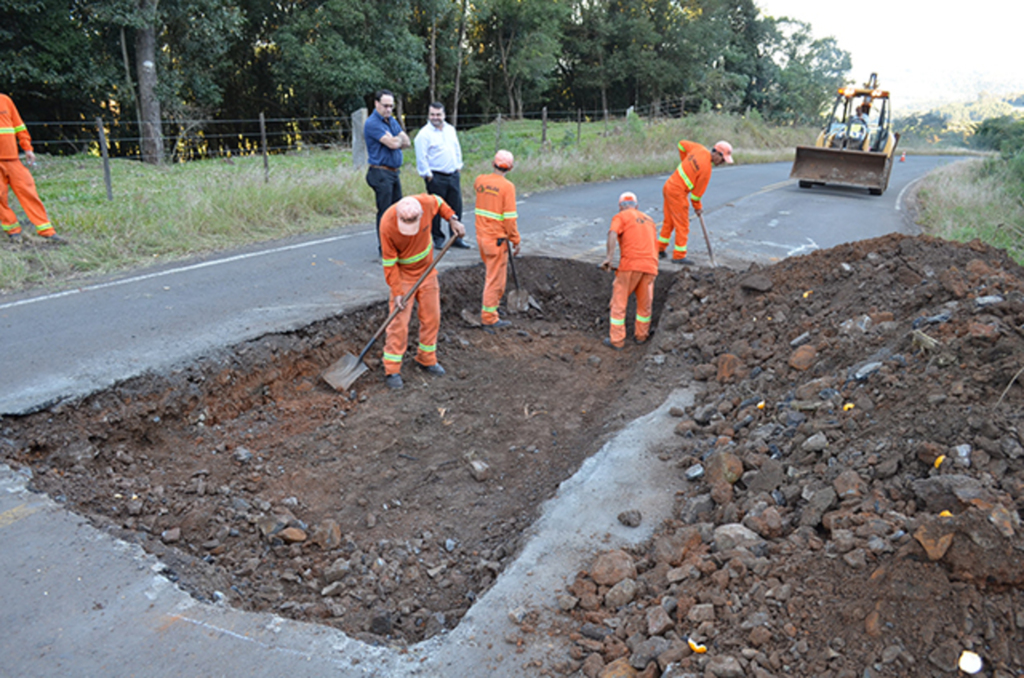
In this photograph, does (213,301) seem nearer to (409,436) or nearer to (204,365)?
(204,365)

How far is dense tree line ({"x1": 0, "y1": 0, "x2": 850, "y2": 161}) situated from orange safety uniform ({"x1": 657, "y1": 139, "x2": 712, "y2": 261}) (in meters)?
13.6

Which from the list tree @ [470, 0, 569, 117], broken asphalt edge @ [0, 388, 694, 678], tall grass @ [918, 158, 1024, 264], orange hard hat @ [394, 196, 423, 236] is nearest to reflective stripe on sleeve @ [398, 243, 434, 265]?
orange hard hat @ [394, 196, 423, 236]

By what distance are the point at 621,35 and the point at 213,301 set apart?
1406 inches

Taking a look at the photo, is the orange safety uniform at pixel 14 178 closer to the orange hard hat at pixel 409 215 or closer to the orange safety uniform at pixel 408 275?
the orange safety uniform at pixel 408 275

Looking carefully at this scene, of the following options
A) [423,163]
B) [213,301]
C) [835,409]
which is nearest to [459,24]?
[423,163]

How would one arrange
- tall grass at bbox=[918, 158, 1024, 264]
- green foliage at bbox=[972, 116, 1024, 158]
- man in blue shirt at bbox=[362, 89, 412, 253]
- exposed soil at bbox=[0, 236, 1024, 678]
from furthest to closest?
green foliage at bbox=[972, 116, 1024, 158]
tall grass at bbox=[918, 158, 1024, 264]
man in blue shirt at bbox=[362, 89, 412, 253]
exposed soil at bbox=[0, 236, 1024, 678]

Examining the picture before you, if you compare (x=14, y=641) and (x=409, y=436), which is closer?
(x=14, y=641)

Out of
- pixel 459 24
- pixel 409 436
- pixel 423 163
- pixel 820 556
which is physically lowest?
pixel 409 436

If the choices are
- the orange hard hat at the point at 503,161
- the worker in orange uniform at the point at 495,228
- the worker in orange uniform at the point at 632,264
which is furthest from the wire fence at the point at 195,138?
the worker in orange uniform at the point at 632,264

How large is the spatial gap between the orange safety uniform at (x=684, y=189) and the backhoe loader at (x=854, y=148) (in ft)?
29.1

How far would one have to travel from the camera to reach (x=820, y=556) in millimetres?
2996

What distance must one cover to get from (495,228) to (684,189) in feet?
9.81

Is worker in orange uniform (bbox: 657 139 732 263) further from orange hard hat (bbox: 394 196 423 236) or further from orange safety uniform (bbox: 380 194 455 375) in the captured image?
orange hard hat (bbox: 394 196 423 236)

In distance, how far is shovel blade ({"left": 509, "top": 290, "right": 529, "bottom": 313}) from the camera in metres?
7.76
